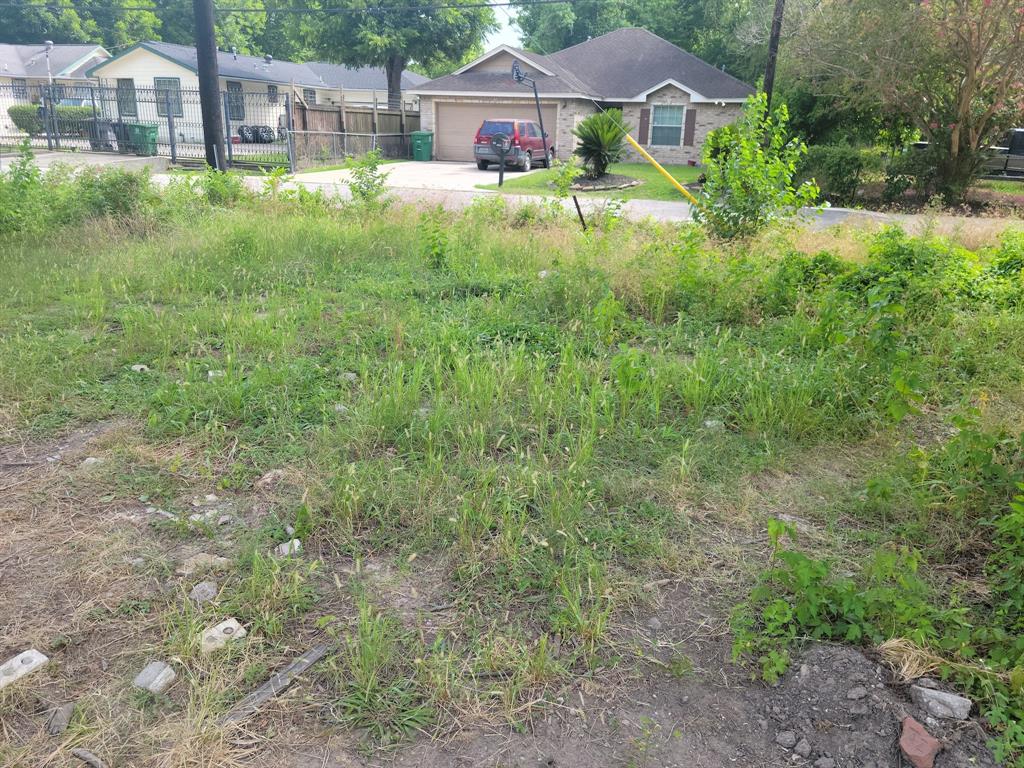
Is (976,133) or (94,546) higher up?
(976,133)

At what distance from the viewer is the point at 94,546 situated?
3.18m

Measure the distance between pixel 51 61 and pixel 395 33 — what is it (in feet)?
69.8

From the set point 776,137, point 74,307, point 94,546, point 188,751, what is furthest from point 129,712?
point 776,137

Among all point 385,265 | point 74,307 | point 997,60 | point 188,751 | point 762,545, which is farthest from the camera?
point 997,60

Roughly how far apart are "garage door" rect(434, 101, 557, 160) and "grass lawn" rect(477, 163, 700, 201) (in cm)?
569

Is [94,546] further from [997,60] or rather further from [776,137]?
[997,60]

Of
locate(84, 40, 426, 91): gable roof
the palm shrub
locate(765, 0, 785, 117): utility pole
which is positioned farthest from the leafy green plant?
locate(84, 40, 426, 91): gable roof

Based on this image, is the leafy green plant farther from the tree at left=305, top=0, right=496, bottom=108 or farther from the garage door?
the tree at left=305, top=0, right=496, bottom=108

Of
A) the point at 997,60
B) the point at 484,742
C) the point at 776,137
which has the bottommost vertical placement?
the point at 484,742

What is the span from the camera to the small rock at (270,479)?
12.3 feet

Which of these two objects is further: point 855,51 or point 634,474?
point 855,51

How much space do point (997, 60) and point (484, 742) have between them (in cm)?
1864

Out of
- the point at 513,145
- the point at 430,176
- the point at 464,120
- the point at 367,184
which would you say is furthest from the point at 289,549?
the point at 464,120

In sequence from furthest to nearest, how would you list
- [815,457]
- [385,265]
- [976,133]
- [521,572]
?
1. [976,133]
2. [385,265]
3. [815,457]
4. [521,572]
